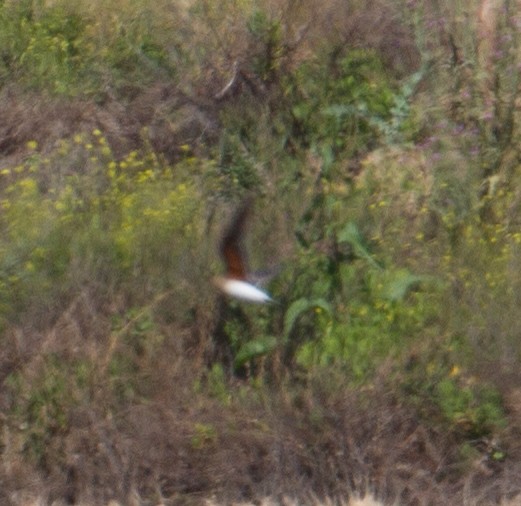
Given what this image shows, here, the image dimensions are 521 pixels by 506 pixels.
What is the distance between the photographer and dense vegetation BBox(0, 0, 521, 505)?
7.55 m

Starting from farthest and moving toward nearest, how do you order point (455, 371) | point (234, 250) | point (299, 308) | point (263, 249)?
1. point (263, 249)
2. point (299, 308)
3. point (455, 371)
4. point (234, 250)

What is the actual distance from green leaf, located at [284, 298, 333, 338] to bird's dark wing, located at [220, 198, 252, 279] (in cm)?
138

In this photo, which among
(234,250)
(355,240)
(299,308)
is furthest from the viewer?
(355,240)

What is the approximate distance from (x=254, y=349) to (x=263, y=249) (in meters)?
0.69

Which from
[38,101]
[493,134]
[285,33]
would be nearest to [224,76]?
[285,33]

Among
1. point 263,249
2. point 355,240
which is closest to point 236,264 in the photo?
point 263,249

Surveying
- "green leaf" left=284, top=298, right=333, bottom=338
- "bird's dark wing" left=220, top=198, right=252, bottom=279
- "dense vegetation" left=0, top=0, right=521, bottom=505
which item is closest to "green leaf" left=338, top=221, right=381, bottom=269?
"dense vegetation" left=0, top=0, right=521, bottom=505

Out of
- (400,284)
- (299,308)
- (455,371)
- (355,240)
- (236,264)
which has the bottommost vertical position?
(455,371)

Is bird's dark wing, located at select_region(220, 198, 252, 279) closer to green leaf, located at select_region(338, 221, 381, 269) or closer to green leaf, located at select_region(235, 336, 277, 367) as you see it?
green leaf, located at select_region(235, 336, 277, 367)

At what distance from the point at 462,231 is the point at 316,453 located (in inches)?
83.8

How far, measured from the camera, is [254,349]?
8.23 meters

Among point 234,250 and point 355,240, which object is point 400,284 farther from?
point 234,250

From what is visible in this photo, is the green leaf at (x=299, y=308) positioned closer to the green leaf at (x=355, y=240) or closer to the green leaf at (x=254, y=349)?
the green leaf at (x=254, y=349)

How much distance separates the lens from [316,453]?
7.47 m
